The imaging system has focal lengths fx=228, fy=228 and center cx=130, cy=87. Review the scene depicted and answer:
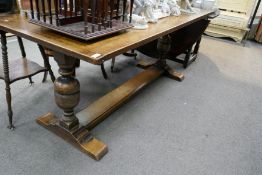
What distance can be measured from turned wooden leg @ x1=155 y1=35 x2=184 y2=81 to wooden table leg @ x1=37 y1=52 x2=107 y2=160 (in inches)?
51.8

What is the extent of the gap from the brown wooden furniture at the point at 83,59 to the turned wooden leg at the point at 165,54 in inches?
16.4

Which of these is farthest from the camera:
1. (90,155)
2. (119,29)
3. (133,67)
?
(133,67)

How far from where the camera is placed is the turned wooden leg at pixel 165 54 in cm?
241

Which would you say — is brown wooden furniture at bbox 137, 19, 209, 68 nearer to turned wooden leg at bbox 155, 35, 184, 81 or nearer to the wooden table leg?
turned wooden leg at bbox 155, 35, 184, 81

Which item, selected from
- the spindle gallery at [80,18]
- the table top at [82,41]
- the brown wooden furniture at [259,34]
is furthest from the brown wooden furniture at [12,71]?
the brown wooden furniture at [259,34]

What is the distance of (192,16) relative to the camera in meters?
2.04

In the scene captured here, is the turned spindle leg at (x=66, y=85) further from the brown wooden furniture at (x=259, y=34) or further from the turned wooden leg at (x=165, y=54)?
the brown wooden furniture at (x=259, y=34)

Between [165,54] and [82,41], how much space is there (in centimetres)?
154

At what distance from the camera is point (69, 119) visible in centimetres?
146

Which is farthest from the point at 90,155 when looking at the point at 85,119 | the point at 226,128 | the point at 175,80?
the point at 175,80

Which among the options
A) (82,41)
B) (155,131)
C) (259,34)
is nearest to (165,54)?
(155,131)

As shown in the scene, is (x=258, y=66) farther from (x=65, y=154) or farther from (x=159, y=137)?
(x=65, y=154)

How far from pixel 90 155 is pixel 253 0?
3.87m

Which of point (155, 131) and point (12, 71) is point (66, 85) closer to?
point (12, 71)
